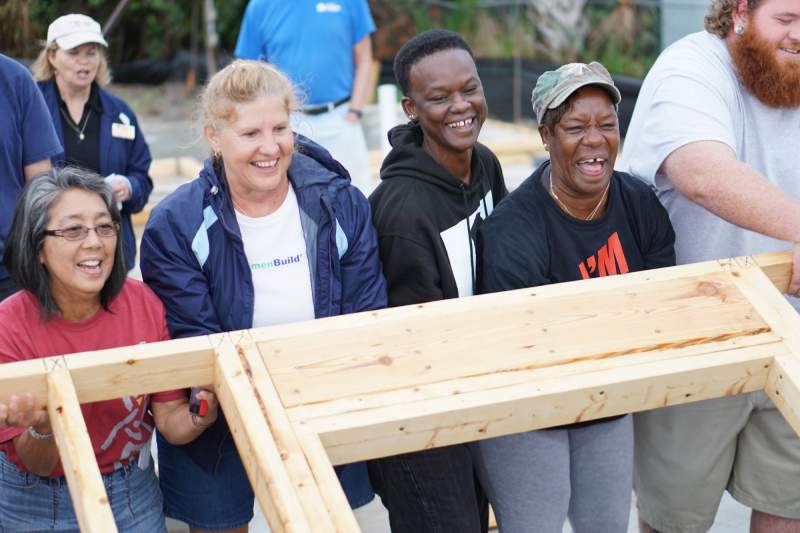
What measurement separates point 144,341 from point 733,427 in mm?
1775

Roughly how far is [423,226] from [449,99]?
0.39 meters

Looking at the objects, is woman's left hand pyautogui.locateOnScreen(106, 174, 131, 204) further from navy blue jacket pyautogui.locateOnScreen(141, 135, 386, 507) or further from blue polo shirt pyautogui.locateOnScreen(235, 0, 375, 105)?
navy blue jacket pyautogui.locateOnScreen(141, 135, 386, 507)

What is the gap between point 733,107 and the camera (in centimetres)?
307

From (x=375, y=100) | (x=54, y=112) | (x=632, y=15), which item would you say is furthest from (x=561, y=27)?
(x=54, y=112)

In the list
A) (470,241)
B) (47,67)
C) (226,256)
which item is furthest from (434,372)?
(47,67)

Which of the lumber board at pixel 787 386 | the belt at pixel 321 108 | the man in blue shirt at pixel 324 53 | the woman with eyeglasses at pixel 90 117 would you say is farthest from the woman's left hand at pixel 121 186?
the lumber board at pixel 787 386

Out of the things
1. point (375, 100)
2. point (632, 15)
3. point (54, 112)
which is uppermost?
point (54, 112)

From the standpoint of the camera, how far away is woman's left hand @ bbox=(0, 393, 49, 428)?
7.75 ft

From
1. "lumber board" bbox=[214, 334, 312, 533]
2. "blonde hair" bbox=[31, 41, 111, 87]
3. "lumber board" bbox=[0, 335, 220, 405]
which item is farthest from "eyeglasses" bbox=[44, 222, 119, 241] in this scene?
"blonde hair" bbox=[31, 41, 111, 87]

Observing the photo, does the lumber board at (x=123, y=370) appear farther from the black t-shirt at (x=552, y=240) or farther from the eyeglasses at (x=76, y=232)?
the black t-shirt at (x=552, y=240)

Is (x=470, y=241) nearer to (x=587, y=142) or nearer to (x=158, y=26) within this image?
(x=587, y=142)

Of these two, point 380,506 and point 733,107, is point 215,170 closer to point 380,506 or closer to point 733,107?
point 733,107

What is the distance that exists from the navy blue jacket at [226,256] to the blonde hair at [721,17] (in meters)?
1.22

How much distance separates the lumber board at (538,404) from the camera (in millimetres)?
2377
